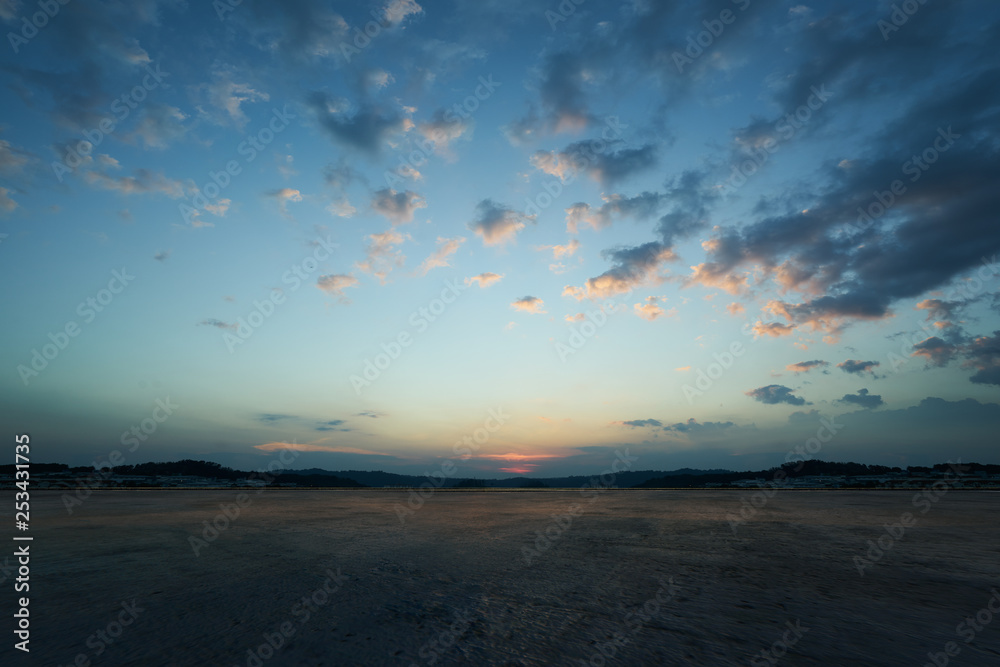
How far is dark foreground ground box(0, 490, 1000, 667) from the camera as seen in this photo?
550 cm

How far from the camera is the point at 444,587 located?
866 centimetres

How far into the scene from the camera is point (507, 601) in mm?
7676

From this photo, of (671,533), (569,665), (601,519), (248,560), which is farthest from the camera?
(601,519)

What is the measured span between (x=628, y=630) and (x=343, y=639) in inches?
152

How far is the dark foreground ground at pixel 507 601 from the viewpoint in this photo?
550 cm

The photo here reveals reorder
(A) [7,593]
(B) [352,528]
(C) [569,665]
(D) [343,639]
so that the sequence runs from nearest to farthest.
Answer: (C) [569,665]
(D) [343,639]
(A) [7,593]
(B) [352,528]

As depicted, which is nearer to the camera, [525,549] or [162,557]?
[162,557]

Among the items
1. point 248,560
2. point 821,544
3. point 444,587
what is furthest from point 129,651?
point 821,544

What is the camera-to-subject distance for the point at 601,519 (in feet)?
73.4

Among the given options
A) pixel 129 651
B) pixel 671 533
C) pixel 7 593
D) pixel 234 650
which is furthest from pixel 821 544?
pixel 7 593

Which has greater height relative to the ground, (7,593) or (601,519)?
(7,593)

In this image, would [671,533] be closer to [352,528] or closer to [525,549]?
[525,549]

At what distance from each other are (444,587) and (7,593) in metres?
7.93

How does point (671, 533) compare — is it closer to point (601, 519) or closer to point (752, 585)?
point (601, 519)
